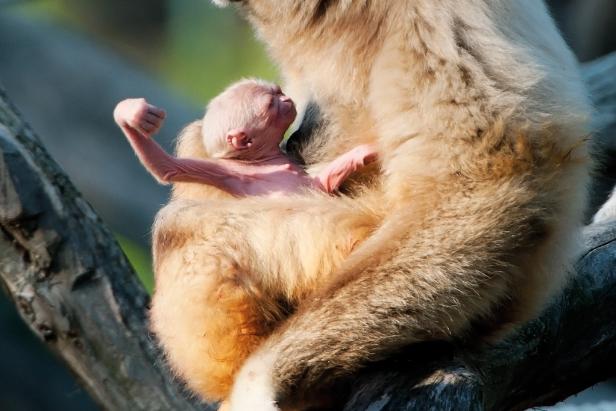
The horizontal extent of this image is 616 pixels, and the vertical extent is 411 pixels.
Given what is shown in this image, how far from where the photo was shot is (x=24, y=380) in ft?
22.8

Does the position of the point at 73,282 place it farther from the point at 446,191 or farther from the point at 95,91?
the point at 95,91

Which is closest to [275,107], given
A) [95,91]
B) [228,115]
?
[228,115]

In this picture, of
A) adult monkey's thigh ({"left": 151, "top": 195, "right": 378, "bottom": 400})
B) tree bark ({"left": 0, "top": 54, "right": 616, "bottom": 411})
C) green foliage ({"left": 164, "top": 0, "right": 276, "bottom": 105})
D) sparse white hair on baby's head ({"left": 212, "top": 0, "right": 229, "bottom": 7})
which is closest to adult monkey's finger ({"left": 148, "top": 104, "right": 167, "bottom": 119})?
adult monkey's thigh ({"left": 151, "top": 195, "right": 378, "bottom": 400})

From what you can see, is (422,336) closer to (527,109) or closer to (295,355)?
(295,355)

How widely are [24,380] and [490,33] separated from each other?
5775 mm

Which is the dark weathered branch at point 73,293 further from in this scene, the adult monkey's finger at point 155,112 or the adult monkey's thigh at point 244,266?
the adult monkey's finger at point 155,112

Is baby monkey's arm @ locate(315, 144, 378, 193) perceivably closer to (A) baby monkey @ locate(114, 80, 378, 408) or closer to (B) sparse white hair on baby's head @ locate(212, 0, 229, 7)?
(A) baby monkey @ locate(114, 80, 378, 408)

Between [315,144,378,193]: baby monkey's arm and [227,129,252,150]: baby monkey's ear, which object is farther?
[227,129,252,150]: baby monkey's ear

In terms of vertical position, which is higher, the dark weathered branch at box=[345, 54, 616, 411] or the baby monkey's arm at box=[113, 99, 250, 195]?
the baby monkey's arm at box=[113, 99, 250, 195]

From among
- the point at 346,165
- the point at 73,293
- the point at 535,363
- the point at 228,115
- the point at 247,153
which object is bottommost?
the point at 535,363

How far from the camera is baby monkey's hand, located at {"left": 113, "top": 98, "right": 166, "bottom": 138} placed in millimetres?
2305

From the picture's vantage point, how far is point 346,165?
2492mm

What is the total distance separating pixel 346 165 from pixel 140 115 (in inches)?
23.6

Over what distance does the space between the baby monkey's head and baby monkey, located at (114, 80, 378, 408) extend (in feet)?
0.32
